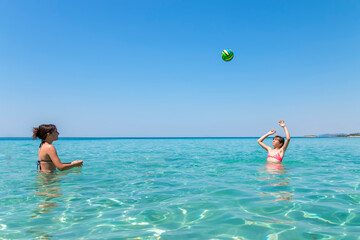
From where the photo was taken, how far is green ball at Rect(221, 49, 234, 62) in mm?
12500

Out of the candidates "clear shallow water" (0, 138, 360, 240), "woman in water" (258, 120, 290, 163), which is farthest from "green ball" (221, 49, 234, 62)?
"clear shallow water" (0, 138, 360, 240)

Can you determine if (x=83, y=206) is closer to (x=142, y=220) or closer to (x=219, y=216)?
(x=142, y=220)

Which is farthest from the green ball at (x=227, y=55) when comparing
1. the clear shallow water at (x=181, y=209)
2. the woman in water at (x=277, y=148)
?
the clear shallow water at (x=181, y=209)

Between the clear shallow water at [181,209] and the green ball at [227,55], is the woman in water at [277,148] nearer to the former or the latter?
the clear shallow water at [181,209]

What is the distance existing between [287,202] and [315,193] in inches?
50.3

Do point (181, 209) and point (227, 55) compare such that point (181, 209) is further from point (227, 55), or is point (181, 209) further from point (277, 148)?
point (227, 55)

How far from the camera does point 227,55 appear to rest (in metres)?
12.5

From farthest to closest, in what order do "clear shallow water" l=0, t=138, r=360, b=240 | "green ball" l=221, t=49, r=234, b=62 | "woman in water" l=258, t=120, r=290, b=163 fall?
"green ball" l=221, t=49, r=234, b=62
"woman in water" l=258, t=120, r=290, b=163
"clear shallow water" l=0, t=138, r=360, b=240

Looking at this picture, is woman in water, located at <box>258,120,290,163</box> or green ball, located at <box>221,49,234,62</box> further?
green ball, located at <box>221,49,234,62</box>

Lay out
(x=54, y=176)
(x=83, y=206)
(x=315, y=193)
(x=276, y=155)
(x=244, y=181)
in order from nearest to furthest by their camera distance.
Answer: (x=83, y=206) → (x=315, y=193) → (x=244, y=181) → (x=54, y=176) → (x=276, y=155)

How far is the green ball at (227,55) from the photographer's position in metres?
12.5

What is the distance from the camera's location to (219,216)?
424 centimetres

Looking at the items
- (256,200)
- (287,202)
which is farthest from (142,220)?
(287,202)

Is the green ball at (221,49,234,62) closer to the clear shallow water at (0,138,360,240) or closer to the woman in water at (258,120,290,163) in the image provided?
the woman in water at (258,120,290,163)
